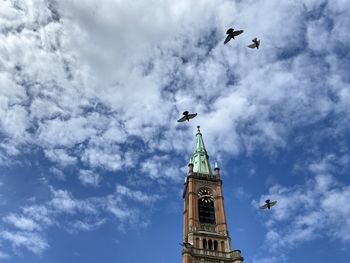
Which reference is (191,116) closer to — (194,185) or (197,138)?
(194,185)

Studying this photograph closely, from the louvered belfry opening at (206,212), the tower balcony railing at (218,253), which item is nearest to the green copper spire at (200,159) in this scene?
the louvered belfry opening at (206,212)

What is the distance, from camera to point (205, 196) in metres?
85.9

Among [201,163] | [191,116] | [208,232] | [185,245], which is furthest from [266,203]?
[201,163]

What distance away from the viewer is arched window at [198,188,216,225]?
81056 millimetres

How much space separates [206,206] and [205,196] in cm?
258

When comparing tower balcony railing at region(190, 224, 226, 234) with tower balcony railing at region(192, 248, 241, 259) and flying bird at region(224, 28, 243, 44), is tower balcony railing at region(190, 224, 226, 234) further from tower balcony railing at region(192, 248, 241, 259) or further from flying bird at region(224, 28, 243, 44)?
flying bird at region(224, 28, 243, 44)

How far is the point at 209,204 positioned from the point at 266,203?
48.0 m

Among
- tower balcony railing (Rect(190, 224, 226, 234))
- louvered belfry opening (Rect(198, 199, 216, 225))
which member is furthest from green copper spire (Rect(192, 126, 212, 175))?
tower balcony railing (Rect(190, 224, 226, 234))

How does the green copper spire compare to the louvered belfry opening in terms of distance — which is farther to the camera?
the green copper spire

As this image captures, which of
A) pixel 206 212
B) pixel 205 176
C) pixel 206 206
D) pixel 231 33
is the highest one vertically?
pixel 205 176

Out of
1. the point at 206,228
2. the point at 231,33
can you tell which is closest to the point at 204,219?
the point at 206,228

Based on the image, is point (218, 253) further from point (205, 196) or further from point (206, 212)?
point (205, 196)

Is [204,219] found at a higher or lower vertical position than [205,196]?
lower

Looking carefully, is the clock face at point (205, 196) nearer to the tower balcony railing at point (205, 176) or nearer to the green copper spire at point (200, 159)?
the tower balcony railing at point (205, 176)
